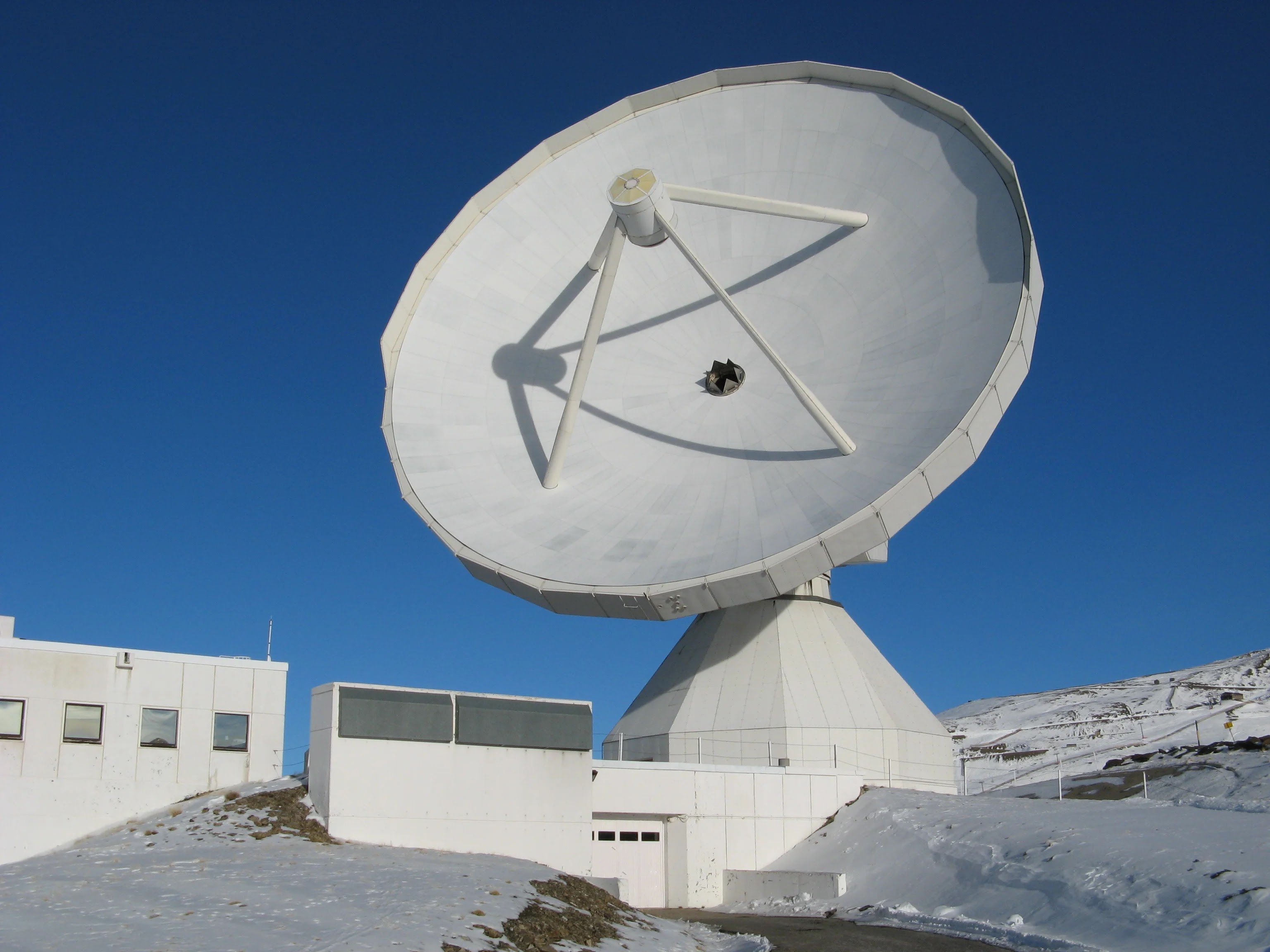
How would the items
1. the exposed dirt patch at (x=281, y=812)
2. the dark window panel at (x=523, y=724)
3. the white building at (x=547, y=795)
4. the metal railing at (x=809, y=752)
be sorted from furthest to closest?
1. the metal railing at (x=809, y=752)
2. the dark window panel at (x=523, y=724)
3. the white building at (x=547, y=795)
4. the exposed dirt patch at (x=281, y=812)

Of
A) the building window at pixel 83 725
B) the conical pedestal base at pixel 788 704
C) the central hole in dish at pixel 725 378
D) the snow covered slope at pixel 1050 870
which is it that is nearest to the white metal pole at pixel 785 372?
the central hole in dish at pixel 725 378

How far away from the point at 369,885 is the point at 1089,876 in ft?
36.3

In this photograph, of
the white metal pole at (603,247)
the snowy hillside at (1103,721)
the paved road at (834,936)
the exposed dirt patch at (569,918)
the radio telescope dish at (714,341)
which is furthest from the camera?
the snowy hillside at (1103,721)

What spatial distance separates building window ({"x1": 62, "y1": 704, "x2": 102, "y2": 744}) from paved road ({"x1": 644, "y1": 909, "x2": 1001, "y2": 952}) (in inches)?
437

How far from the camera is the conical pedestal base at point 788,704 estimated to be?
94.0 feet

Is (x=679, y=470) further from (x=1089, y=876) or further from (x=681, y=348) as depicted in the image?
(x=1089, y=876)

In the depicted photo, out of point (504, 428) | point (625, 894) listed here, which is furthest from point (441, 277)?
point (625, 894)

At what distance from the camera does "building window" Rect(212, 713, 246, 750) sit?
76.8 ft

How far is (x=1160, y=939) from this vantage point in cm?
1584

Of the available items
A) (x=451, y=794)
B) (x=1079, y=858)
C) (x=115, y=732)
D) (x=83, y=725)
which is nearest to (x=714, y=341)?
(x=451, y=794)

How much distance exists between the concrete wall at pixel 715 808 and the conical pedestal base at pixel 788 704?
87 cm

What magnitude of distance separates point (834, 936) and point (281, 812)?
961cm

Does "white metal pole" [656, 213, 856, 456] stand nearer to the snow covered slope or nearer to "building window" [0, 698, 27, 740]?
the snow covered slope

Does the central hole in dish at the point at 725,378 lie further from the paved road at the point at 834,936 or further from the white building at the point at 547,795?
the paved road at the point at 834,936
